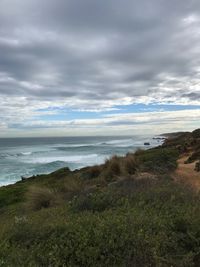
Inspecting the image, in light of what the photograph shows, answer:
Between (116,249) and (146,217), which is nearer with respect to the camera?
(116,249)

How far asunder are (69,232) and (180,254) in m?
1.42

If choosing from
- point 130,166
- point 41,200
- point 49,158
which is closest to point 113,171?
point 130,166

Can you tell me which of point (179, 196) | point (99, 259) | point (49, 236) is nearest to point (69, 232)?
point (49, 236)

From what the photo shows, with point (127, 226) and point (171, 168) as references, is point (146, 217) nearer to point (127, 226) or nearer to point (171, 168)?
point (127, 226)

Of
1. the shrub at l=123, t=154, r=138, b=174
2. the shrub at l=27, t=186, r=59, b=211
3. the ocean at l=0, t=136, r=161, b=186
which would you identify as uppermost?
the shrub at l=123, t=154, r=138, b=174

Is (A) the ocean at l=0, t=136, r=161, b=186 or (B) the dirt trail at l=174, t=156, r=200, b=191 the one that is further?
(A) the ocean at l=0, t=136, r=161, b=186

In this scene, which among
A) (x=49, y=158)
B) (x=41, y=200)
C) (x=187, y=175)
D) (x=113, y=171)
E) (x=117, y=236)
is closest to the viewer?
(x=117, y=236)

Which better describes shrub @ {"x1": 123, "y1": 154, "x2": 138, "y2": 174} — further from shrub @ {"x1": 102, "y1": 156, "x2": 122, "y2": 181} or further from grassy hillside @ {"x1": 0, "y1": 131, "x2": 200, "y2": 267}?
grassy hillside @ {"x1": 0, "y1": 131, "x2": 200, "y2": 267}

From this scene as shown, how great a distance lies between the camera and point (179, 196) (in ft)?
20.6

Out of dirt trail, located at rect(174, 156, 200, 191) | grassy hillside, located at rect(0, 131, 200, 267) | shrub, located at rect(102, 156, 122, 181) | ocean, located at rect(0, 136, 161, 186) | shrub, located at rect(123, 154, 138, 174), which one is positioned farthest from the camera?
ocean, located at rect(0, 136, 161, 186)

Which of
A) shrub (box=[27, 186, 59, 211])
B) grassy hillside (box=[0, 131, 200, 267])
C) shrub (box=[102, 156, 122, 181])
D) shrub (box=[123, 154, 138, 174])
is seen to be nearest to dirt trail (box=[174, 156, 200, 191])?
shrub (box=[123, 154, 138, 174])

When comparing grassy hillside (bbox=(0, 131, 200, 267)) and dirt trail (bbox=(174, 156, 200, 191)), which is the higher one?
grassy hillside (bbox=(0, 131, 200, 267))

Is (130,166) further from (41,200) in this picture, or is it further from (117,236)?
(117,236)

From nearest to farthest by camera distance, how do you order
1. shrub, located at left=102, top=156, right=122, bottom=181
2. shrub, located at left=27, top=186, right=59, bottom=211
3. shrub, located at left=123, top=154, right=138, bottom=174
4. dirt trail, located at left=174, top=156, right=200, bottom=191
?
shrub, located at left=27, top=186, right=59, bottom=211 < dirt trail, located at left=174, top=156, right=200, bottom=191 < shrub, located at left=102, top=156, right=122, bottom=181 < shrub, located at left=123, top=154, right=138, bottom=174
